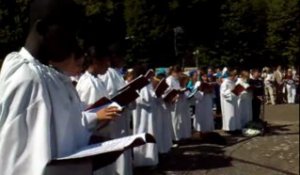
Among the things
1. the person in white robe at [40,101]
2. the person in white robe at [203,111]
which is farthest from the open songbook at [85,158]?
the person in white robe at [203,111]

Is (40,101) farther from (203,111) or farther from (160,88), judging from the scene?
(203,111)

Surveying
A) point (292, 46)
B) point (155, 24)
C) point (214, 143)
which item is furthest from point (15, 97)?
point (155, 24)

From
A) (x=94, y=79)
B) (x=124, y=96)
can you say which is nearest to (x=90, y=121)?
(x=124, y=96)

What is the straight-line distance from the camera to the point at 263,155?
11.9 metres

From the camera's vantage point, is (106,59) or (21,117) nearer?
(21,117)

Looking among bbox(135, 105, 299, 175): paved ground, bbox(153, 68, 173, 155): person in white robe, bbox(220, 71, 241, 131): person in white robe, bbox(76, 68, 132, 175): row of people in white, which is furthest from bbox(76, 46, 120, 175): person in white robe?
bbox(220, 71, 241, 131): person in white robe

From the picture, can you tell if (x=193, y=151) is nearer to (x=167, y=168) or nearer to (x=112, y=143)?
(x=167, y=168)

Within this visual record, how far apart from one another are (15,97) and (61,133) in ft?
0.83

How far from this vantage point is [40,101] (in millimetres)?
2766

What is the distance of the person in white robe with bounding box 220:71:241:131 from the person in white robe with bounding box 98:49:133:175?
29.4 feet

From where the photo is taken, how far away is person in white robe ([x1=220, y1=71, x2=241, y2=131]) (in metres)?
16.6

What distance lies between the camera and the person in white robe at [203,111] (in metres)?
15.8

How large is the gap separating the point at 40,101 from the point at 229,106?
47.0 feet

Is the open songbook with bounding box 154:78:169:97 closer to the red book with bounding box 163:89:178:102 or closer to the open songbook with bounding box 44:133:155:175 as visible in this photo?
the red book with bounding box 163:89:178:102
